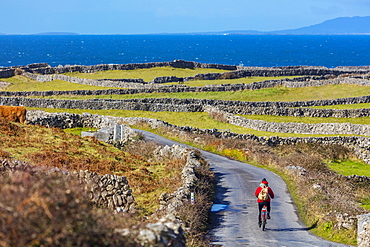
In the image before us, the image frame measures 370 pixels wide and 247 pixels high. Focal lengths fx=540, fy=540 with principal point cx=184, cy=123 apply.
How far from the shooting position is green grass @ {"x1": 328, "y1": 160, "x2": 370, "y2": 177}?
115ft

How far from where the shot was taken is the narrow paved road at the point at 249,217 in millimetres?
17469

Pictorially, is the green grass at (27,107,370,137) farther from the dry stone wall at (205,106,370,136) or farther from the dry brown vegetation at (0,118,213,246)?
the dry brown vegetation at (0,118,213,246)

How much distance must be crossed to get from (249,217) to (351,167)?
19.9m

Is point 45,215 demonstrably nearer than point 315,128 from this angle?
Yes

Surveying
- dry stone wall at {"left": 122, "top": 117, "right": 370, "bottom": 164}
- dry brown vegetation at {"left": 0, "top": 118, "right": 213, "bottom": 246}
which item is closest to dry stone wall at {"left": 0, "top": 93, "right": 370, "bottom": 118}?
dry stone wall at {"left": 122, "top": 117, "right": 370, "bottom": 164}

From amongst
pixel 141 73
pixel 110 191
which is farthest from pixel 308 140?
pixel 141 73

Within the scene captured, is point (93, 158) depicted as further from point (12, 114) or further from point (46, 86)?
point (46, 86)

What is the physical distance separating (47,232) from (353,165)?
114 ft

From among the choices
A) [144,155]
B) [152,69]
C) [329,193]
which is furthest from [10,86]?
[329,193]

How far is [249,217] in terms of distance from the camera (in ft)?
65.9

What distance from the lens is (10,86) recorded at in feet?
267

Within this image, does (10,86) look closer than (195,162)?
No

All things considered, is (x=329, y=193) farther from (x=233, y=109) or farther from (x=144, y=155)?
(x=233, y=109)

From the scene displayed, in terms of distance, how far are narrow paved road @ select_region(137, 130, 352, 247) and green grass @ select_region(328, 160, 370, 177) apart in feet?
27.9
